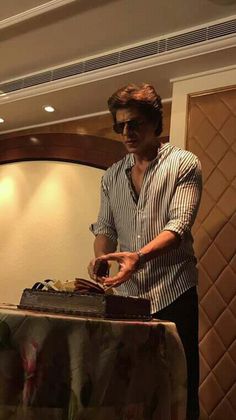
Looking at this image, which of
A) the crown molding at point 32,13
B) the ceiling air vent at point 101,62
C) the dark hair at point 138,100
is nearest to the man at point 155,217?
the dark hair at point 138,100

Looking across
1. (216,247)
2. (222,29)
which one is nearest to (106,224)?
(216,247)

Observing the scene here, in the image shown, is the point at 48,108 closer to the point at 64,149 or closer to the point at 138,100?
the point at 64,149

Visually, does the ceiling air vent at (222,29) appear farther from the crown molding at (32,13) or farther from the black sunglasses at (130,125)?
the black sunglasses at (130,125)

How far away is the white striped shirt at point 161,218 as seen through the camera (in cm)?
142

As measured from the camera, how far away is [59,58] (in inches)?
127

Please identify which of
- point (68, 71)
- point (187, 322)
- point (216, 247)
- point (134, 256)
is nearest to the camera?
point (134, 256)

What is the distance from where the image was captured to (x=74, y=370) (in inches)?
35.3

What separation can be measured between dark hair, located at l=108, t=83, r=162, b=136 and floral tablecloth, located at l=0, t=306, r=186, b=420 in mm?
759

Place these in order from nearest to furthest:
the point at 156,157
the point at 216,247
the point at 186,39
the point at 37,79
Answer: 1. the point at 156,157
2. the point at 216,247
3. the point at 186,39
4. the point at 37,79

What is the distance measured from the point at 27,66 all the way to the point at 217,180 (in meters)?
1.62

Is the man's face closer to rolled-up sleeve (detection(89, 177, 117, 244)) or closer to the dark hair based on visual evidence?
the dark hair

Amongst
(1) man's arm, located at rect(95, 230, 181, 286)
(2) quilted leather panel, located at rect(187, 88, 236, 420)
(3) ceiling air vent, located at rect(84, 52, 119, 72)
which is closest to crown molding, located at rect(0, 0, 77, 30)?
(3) ceiling air vent, located at rect(84, 52, 119, 72)

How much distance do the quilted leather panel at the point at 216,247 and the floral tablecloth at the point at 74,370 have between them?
1.53m

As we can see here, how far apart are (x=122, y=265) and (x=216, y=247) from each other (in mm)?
1398
